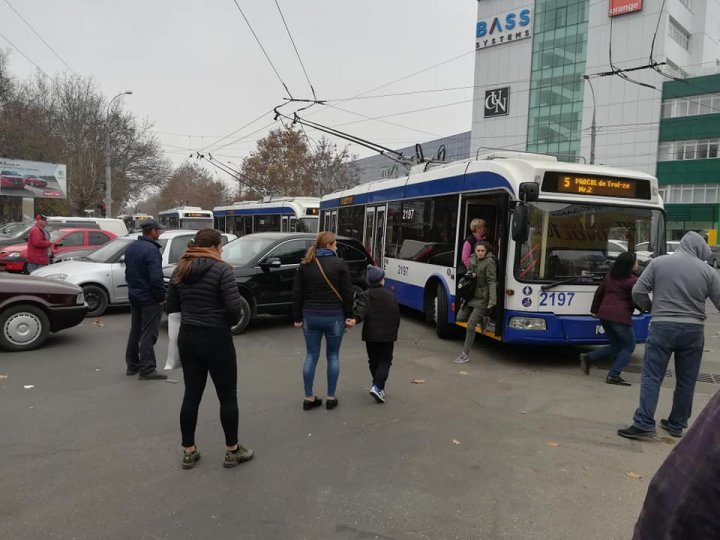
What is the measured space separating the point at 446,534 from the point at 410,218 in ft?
24.9

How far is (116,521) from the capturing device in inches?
125

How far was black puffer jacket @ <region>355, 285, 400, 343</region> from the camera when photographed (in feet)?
17.9

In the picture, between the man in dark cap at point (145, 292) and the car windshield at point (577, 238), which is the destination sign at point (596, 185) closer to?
the car windshield at point (577, 238)

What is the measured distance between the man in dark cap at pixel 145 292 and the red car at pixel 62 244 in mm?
8714

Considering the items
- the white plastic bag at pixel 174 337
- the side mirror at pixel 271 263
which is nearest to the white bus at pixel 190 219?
the side mirror at pixel 271 263

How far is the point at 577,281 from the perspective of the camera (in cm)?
702

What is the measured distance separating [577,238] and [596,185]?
0.76 metres

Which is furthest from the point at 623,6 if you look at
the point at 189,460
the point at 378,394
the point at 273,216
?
the point at 189,460

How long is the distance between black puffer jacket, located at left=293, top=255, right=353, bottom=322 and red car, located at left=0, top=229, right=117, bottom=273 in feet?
35.8

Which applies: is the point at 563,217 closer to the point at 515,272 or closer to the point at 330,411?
the point at 515,272

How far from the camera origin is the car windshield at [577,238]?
698cm

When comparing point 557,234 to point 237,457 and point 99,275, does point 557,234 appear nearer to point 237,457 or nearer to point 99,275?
point 237,457

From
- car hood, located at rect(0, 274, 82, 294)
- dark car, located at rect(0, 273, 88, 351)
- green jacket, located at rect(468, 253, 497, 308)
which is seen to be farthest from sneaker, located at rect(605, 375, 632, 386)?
car hood, located at rect(0, 274, 82, 294)

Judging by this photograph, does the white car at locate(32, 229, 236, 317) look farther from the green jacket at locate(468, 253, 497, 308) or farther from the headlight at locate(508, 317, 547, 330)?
the headlight at locate(508, 317, 547, 330)
